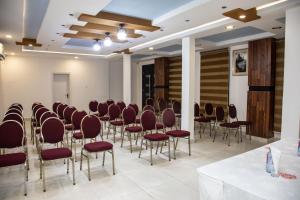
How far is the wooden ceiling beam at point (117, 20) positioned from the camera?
15.3 feet

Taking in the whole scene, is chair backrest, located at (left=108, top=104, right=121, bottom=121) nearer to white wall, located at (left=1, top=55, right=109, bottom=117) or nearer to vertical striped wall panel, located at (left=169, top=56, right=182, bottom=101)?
vertical striped wall panel, located at (left=169, top=56, right=182, bottom=101)

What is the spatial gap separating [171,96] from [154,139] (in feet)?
20.5

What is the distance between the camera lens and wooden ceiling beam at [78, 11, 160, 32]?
466 cm

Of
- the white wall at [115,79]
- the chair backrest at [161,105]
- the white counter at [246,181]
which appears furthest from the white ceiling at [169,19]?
the white wall at [115,79]

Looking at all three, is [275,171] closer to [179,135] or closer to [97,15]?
[179,135]

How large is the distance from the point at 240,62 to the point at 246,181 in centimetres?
617

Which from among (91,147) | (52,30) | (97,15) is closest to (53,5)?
(97,15)

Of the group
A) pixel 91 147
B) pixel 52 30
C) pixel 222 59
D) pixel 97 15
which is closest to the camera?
pixel 91 147

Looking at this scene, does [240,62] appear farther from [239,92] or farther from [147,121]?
[147,121]

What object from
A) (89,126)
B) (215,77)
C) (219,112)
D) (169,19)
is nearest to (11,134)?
(89,126)

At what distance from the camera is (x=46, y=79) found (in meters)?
10.5

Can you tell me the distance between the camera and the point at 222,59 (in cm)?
789

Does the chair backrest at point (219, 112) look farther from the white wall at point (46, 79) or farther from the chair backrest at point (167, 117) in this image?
the white wall at point (46, 79)

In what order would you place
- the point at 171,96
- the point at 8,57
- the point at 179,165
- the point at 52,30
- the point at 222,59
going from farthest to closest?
the point at 171,96
the point at 8,57
the point at 222,59
the point at 52,30
the point at 179,165
